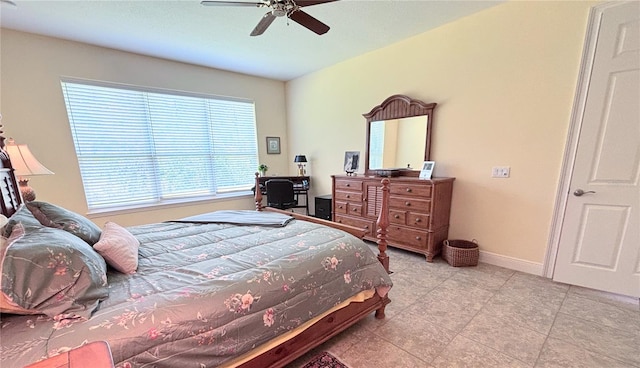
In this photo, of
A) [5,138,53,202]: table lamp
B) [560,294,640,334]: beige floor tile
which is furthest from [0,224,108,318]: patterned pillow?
[560,294,640,334]: beige floor tile

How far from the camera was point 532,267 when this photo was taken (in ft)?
8.21

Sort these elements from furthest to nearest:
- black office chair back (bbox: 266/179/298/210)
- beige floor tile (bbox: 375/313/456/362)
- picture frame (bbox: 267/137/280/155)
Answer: picture frame (bbox: 267/137/280/155), black office chair back (bbox: 266/179/298/210), beige floor tile (bbox: 375/313/456/362)

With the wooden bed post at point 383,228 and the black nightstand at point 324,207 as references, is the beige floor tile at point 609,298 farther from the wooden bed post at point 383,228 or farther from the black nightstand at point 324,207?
the black nightstand at point 324,207

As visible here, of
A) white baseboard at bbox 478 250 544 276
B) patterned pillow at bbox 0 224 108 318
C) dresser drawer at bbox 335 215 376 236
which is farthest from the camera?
dresser drawer at bbox 335 215 376 236

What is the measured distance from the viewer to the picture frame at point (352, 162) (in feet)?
12.6

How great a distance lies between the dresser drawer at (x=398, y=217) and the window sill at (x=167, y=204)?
8.64ft

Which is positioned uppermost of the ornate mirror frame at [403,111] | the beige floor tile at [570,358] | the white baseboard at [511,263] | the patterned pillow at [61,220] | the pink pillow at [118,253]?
the ornate mirror frame at [403,111]

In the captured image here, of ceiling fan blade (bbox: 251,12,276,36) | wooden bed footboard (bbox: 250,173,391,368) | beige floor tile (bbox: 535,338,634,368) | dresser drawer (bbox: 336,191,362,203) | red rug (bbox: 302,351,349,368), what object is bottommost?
beige floor tile (bbox: 535,338,634,368)

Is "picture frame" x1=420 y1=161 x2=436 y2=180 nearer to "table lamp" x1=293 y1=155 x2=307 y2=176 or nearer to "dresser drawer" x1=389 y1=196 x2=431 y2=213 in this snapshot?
"dresser drawer" x1=389 y1=196 x2=431 y2=213

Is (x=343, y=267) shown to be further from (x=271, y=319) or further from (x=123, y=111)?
(x=123, y=111)

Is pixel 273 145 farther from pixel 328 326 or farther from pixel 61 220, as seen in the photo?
pixel 328 326

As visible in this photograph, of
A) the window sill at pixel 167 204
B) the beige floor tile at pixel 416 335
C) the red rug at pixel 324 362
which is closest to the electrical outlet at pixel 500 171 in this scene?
the beige floor tile at pixel 416 335

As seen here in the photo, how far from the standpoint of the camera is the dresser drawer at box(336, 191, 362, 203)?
137 inches

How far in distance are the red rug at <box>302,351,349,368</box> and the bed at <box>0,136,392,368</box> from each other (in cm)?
11
